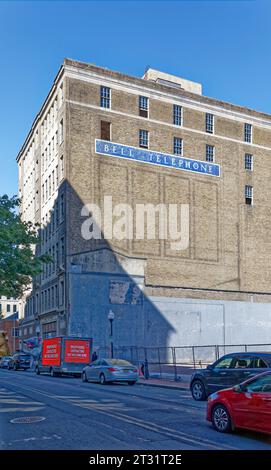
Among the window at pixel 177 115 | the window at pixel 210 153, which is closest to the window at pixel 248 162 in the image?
the window at pixel 210 153

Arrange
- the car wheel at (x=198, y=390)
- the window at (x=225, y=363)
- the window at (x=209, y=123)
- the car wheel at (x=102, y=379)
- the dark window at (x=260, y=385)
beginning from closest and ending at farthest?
the dark window at (x=260, y=385) → the window at (x=225, y=363) → the car wheel at (x=198, y=390) → the car wheel at (x=102, y=379) → the window at (x=209, y=123)

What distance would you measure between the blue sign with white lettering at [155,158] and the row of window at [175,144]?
670 mm

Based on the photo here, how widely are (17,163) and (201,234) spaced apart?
34.5 m

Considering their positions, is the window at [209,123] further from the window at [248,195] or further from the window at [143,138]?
the window at [143,138]

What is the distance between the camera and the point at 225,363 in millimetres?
18938

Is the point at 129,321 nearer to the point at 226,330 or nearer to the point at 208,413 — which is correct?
the point at 226,330

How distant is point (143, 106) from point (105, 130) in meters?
5.83

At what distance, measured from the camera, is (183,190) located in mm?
60781

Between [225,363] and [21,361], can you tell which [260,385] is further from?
[21,361]

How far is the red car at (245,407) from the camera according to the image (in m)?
11.3

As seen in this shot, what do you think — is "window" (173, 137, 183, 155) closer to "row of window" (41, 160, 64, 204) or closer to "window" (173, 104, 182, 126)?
"window" (173, 104, 182, 126)

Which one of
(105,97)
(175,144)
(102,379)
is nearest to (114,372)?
(102,379)

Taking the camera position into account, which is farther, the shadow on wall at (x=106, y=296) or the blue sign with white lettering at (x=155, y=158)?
the blue sign with white lettering at (x=155, y=158)

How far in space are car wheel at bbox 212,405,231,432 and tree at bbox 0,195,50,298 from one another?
1288 centimetres
